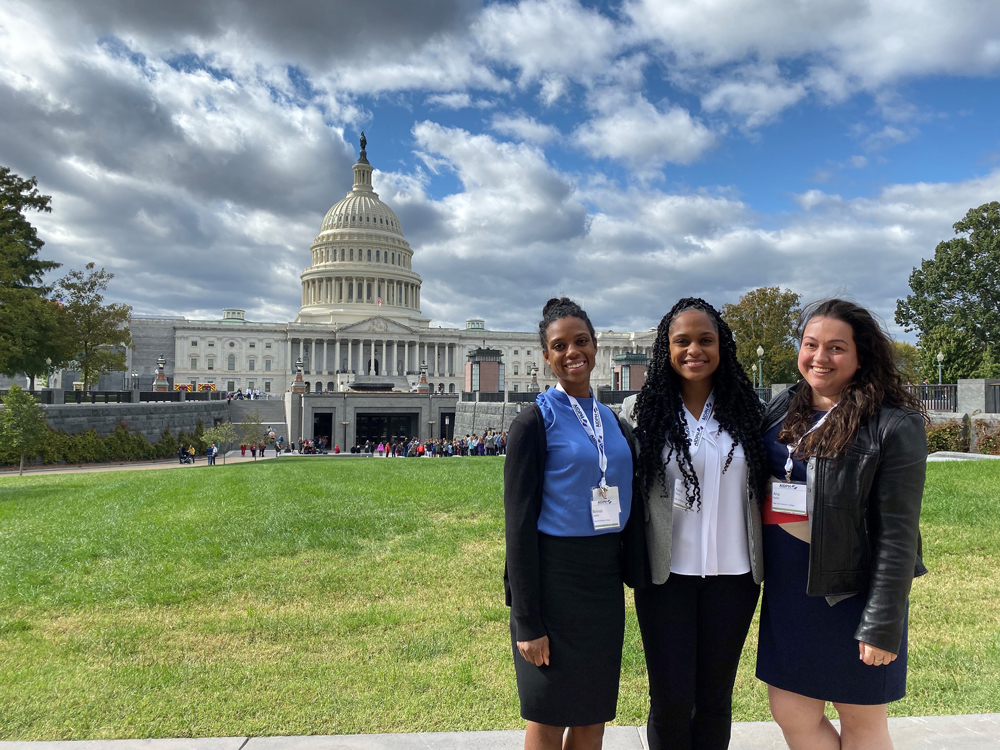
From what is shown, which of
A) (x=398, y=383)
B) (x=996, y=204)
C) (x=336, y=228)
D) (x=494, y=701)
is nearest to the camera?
(x=494, y=701)

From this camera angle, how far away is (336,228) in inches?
4537

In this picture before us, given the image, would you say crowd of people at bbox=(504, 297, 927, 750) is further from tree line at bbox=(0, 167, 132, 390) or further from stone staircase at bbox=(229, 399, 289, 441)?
stone staircase at bbox=(229, 399, 289, 441)

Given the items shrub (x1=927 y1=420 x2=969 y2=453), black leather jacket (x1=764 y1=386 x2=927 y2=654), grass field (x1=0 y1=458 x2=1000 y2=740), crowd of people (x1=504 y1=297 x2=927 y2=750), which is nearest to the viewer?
black leather jacket (x1=764 y1=386 x2=927 y2=654)

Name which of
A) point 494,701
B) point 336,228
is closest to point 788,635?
point 494,701

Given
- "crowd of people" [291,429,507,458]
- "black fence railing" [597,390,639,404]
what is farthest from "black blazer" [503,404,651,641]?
"black fence railing" [597,390,639,404]

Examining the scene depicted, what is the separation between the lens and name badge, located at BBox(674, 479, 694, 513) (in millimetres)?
3314

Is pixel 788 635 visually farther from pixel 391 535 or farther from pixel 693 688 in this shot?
pixel 391 535

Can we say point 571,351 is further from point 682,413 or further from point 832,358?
point 832,358

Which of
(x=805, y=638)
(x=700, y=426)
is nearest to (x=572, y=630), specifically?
(x=805, y=638)

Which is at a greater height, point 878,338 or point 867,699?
point 878,338

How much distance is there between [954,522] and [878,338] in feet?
25.7

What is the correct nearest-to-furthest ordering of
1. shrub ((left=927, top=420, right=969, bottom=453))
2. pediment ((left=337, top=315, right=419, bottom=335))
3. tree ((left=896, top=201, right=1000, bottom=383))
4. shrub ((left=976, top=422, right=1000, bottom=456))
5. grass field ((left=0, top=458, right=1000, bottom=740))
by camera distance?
grass field ((left=0, top=458, right=1000, bottom=740)) → shrub ((left=976, top=422, right=1000, bottom=456)) → shrub ((left=927, top=420, right=969, bottom=453)) → tree ((left=896, top=201, right=1000, bottom=383)) → pediment ((left=337, top=315, right=419, bottom=335))

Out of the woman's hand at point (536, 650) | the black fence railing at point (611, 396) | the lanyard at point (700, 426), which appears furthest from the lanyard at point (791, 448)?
the black fence railing at point (611, 396)

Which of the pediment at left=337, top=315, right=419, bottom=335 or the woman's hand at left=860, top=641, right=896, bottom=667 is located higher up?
the pediment at left=337, top=315, right=419, bottom=335
